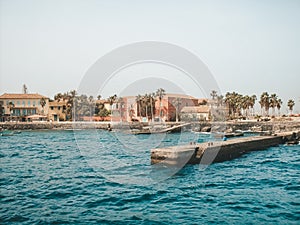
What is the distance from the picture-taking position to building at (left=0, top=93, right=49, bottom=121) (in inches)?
3927

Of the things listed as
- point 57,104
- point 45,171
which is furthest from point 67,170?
point 57,104

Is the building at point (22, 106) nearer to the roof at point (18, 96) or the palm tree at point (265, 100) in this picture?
the roof at point (18, 96)

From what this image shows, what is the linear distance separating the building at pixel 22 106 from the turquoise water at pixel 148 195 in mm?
82301

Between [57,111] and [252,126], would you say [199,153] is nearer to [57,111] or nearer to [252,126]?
[252,126]

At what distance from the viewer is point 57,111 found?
106 m

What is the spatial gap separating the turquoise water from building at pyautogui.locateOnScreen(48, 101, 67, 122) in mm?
83255

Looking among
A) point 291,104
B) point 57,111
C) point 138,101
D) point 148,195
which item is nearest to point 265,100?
point 291,104

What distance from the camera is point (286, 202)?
14469 millimetres

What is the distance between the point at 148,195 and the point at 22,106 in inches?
3784

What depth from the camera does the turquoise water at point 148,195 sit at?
12.4 metres

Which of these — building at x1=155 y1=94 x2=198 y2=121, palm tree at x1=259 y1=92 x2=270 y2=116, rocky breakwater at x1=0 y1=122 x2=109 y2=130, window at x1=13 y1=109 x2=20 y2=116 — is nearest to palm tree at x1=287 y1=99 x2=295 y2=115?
palm tree at x1=259 y1=92 x2=270 y2=116

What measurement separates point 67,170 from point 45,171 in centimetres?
155

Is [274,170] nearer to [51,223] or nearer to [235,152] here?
[235,152]

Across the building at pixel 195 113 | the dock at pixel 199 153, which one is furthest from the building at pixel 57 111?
the dock at pixel 199 153
